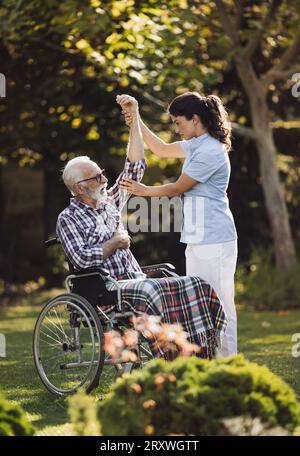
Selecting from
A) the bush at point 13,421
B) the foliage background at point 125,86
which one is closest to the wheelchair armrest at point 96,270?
the bush at point 13,421

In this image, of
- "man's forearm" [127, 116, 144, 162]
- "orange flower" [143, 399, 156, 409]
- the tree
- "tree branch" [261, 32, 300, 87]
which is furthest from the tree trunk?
"orange flower" [143, 399, 156, 409]

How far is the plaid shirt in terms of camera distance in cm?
567

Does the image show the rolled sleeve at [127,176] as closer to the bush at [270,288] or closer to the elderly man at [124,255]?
the elderly man at [124,255]

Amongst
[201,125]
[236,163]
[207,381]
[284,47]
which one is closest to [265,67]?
[284,47]

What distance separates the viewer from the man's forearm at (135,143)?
6.04 metres

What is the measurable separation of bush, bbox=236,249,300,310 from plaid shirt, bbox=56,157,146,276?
21.9 ft

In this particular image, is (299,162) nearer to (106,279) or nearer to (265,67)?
(265,67)

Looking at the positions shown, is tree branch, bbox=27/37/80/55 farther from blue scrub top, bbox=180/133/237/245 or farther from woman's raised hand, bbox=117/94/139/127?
blue scrub top, bbox=180/133/237/245

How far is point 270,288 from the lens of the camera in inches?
498

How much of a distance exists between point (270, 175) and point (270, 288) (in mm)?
1372

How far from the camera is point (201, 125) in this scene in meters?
5.79

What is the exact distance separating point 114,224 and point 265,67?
8.81 meters

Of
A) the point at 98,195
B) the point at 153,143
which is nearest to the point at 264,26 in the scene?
the point at 153,143

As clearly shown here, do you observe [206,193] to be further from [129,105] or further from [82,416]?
[82,416]
